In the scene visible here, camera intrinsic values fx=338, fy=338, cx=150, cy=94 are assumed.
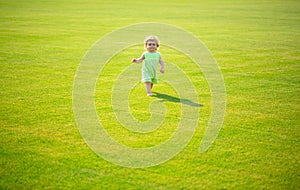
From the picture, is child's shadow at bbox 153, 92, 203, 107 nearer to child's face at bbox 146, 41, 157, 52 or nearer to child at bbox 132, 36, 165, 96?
child at bbox 132, 36, 165, 96

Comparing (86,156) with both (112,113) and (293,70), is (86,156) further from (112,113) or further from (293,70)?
(293,70)

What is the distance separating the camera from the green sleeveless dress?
6.99 metres

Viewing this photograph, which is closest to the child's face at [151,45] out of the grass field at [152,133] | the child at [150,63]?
the child at [150,63]

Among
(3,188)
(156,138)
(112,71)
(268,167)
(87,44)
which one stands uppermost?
(87,44)

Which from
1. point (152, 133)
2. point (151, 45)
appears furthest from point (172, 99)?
point (152, 133)

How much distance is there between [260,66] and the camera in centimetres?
938

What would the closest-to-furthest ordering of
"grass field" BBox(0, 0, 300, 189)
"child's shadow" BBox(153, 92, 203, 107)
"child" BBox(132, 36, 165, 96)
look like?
"grass field" BBox(0, 0, 300, 189), "child's shadow" BBox(153, 92, 203, 107), "child" BBox(132, 36, 165, 96)

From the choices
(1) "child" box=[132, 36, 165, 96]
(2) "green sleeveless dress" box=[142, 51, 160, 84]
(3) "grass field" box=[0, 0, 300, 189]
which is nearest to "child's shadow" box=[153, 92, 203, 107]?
(3) "grass field" box=[0, 0, 300, 189]

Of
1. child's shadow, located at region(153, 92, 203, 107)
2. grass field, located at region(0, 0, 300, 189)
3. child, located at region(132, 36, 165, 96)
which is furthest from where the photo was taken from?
child, located at region(132, 36, 165, 96)

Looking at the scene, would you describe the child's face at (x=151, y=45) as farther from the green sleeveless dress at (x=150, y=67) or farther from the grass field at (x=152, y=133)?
the grass field at (x=152, y=133)

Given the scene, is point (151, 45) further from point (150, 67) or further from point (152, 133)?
point (152, 133)

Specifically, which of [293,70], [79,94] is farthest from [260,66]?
[79,94]

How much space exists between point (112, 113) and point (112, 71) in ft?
10.1

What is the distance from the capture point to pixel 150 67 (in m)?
7.03
